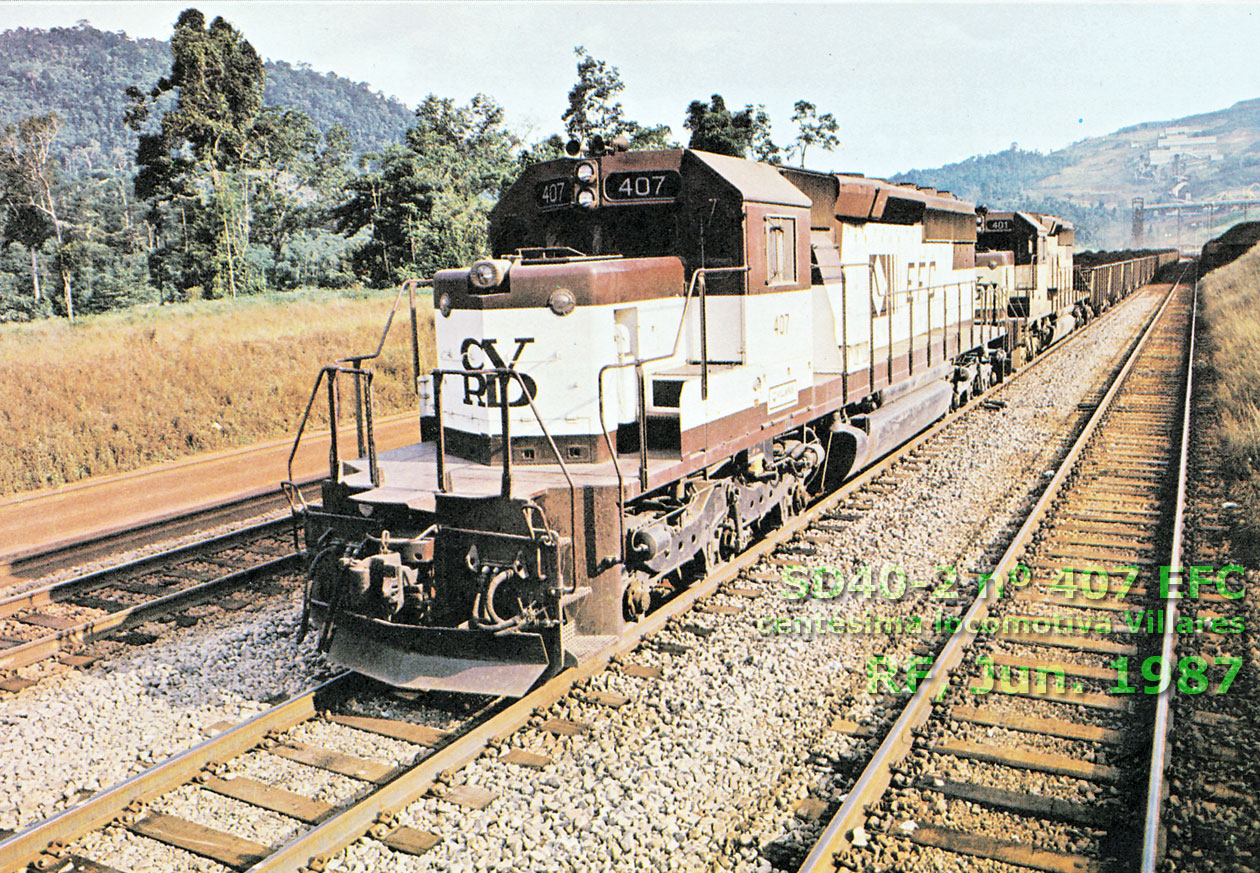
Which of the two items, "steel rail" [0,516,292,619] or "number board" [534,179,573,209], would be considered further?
"steel rail" [0,516,292,619]

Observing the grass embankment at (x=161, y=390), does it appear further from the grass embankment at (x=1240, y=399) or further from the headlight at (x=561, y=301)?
the grass embankment at (x=1240, y=399)

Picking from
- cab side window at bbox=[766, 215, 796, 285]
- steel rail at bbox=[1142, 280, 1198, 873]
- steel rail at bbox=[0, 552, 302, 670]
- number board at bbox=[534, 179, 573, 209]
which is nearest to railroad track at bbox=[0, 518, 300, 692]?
steel rail at bbox=[0, 552, 302, 670]

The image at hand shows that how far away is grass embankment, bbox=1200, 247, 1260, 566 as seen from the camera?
348 inches

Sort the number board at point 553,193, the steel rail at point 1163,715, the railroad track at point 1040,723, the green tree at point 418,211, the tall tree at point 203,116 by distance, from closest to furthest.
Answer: the steel rail at point 1163,715 → the railroad track at point 1040,723 → the number board at point 553,193 → the green tree at point 418,211 → the tall tree at point 203,116

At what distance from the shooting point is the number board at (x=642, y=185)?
7113 mm

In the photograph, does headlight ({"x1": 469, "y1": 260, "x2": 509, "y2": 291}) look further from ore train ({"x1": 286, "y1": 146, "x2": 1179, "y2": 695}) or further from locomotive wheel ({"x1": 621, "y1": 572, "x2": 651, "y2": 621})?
locomotive wheel ({"x1": 621, "y1": 572, "x2": 651, "y2": 621})

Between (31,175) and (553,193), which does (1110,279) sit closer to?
(553,193)

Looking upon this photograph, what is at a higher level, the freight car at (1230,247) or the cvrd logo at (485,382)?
the freight car at (1230,247)

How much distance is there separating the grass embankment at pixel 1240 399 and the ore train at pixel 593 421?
351cm

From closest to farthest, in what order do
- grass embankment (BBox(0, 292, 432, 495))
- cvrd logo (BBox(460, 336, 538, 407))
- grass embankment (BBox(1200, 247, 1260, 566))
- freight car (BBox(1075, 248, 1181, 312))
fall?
1. cvrd logo (BBox(460, 336, 538, 407))
2. grass embankment (BBox(1200, 247, 1260, 566))
3. grass embankment (BBox(0, 292, 432, 495))
4. freight car (BBox(1075, 248, 1181, 312))

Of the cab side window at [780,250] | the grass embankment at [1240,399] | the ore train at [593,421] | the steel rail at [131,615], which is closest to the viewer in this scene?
the ore train at [593,421]

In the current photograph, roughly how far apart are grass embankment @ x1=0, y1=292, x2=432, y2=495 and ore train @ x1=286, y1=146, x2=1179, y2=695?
26.2 feet

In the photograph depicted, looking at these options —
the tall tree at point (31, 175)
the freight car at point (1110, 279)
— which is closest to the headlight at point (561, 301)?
the freight car at point (1110, 279)

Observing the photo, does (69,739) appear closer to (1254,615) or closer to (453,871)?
(453,871)
